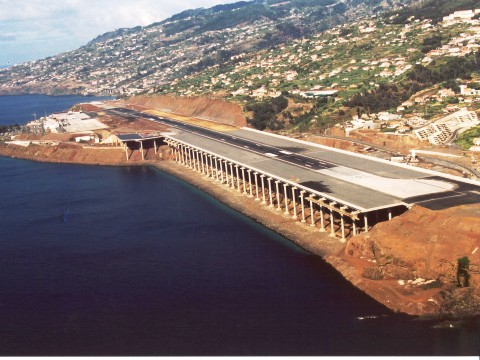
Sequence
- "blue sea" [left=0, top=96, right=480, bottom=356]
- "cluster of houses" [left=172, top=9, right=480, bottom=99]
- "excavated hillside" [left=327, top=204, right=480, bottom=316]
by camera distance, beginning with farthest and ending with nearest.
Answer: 1. "cluster of houses" [left=172, top=9, right=480, bottom=99]
2. "excavated hillside" [left=327, top=204, right=480, bottom=316]
3. "blue sea" [left=0, top=96, right=480, bottom=356]

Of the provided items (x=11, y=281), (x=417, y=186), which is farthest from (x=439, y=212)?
(x=11, y=281)

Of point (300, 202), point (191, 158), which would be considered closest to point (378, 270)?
point (300, 202)

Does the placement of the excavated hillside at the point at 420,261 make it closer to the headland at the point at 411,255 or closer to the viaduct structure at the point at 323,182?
the headland at the point at 411,255

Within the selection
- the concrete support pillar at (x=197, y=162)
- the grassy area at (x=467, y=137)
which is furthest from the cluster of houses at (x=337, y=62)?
the grassy area at (x=467, y=137)

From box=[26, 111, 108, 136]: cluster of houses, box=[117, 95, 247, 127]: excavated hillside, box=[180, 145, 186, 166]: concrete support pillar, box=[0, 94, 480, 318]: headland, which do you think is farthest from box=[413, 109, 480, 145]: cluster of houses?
box=[26, 111, 108, 136]: cluster of houses

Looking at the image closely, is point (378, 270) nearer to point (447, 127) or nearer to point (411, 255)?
point (411, 255)

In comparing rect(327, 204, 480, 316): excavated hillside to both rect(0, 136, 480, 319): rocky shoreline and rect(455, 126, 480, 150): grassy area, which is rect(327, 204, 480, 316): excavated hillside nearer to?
rect(0, 136, 480, 319): rocky shoreline
